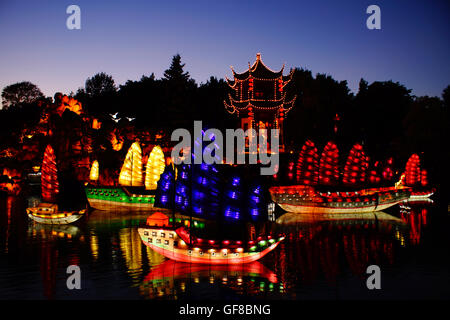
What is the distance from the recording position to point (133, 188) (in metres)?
38.0

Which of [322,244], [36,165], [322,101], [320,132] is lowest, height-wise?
[322,244]

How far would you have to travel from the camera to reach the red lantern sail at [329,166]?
38406 millimetres

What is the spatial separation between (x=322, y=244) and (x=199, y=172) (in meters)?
8.73

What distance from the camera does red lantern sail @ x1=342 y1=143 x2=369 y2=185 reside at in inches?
1531

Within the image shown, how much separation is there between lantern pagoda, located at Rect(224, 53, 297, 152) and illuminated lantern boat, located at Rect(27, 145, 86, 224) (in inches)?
1095

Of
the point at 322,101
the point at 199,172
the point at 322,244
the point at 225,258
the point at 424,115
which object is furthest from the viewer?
the point at 322,101

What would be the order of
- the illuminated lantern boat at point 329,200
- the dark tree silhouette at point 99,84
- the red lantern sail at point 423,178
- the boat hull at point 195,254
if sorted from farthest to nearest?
the dark tree silhouette at point 99,84
the red lantern sail at point 423,178
the illuminated lantern boat at point 329,200
the boat hull at point 195,254

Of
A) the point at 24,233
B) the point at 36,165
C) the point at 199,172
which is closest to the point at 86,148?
the point at 36,165

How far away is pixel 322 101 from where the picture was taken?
200 ft

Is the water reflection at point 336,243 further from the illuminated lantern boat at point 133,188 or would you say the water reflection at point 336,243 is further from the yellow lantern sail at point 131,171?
the yellow lantern sail at point 131,171

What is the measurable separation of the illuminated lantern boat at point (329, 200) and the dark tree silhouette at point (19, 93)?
4774 cm

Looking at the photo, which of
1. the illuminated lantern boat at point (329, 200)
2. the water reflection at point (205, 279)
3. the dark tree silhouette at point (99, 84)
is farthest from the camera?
the dark tree silhouette at point (99, 84)

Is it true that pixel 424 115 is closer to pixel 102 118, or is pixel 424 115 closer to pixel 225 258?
pixel 102 118

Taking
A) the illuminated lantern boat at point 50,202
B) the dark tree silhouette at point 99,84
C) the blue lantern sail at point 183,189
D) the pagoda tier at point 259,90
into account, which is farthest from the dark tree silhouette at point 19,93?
the blue lantern sail at point 183,189
